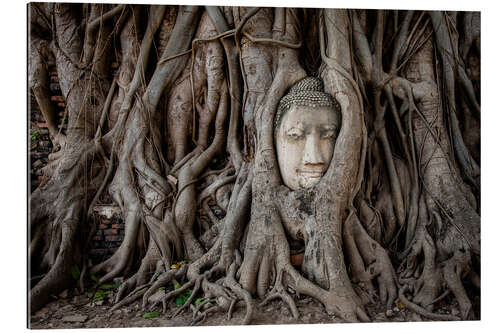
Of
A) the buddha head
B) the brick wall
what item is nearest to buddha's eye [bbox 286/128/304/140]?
the buddha head

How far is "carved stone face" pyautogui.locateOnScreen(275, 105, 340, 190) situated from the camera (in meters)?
3.68

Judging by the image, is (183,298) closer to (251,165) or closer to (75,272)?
(75,272)

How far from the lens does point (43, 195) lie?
390cm

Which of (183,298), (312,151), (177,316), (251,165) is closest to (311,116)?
(312,151)

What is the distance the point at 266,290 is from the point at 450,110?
230 cm

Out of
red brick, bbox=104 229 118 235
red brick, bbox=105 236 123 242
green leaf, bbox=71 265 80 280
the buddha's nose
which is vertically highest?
the buddha's nose

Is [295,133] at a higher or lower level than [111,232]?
higher

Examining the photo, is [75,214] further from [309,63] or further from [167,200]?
[309,63]

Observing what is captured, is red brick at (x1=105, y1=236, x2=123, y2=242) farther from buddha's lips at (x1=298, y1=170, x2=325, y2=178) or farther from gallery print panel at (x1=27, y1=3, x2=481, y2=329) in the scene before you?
buddha's lips at (x1=298, y1=170, x2=325, y2=178)

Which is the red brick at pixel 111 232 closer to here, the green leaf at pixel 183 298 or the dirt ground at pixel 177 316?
the dirt ground at pixel 177 316

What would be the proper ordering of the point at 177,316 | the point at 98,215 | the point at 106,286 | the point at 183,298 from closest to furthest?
1. the point at 177,316
2. the point at 183,298
3. the point at 106,286
4. the point at 98,215

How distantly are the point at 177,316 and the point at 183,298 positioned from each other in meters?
0.17

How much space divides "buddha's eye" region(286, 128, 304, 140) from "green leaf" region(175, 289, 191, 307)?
58.1 inches

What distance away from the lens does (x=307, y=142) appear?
3.70 meters
